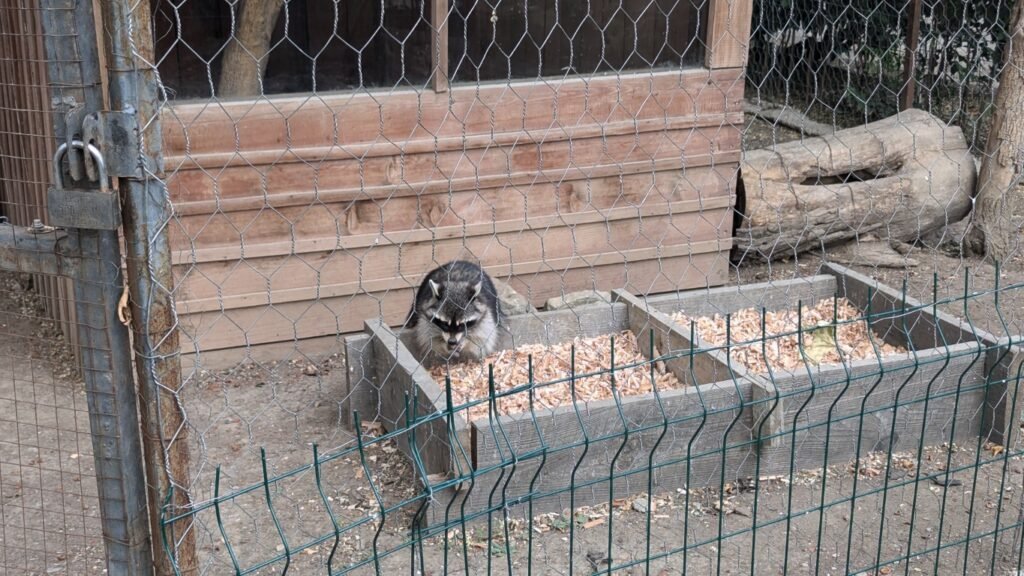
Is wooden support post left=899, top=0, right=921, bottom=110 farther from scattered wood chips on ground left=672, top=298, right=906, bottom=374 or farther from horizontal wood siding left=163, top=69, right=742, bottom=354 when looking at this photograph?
scattered wood chips on ground left=672, top=298, right=906, bottom=374

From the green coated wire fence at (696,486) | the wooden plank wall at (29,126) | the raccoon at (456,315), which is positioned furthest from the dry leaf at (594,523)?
the wooden plank wall at (29,126)

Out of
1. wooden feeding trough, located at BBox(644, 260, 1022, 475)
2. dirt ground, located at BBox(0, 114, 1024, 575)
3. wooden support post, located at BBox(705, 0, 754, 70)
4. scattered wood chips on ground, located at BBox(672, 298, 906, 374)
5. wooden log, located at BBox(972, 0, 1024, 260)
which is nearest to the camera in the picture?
dirt ground, located at BBox(0, 114, 1024, 575)

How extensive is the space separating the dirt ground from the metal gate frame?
78 centimetres

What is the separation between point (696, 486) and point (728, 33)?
2.48m

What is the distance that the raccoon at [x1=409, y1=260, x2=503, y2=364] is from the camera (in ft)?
14.6

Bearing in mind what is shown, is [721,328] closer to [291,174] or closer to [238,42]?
[291,174]

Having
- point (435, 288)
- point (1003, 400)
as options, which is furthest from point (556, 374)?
point (1003, 400)

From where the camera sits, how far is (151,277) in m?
2.13

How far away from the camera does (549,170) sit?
17.3ft

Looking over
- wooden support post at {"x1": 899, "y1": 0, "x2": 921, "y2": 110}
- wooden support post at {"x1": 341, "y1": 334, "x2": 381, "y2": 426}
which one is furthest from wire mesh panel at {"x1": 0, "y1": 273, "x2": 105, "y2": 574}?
wooden support post at {"x1": 899, "y1": 0, "x2": 921, "y2": 110}

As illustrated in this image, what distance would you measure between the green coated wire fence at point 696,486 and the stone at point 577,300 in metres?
0.74

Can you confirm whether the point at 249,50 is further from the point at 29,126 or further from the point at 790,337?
the point at 790,337

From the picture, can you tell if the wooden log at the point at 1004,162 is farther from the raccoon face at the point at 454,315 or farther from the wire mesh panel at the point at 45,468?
the wire mesh panel at the point at 45,468

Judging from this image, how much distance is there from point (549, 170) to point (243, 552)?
249 centimetres
